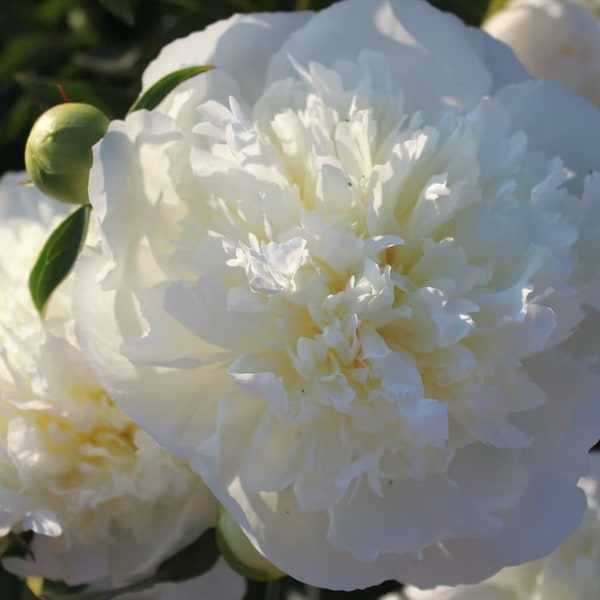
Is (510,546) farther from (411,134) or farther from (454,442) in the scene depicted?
(411,134)

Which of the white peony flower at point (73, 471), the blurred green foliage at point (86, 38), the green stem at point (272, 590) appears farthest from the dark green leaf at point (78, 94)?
the green stem at point (272, 590)

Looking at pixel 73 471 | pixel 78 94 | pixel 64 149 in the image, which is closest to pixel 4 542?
pixel 73 471

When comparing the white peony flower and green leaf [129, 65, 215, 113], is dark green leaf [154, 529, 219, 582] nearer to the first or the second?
the white peony flower

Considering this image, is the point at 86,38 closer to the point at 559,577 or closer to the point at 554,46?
the point at 554,46

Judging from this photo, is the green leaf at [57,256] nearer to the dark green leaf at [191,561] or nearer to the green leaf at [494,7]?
the dark green leaf at [191,561]

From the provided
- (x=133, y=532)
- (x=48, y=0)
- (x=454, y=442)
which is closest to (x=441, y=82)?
(x=454, y=442)

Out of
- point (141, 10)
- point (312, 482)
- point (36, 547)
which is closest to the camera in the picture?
point (312, 482)
